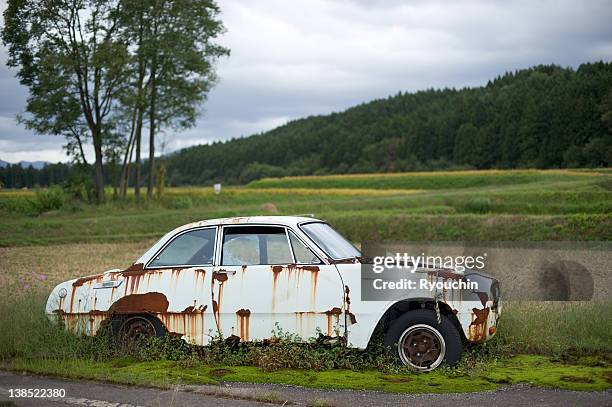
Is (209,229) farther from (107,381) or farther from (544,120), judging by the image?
(544,120)

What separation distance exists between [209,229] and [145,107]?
36.3 m

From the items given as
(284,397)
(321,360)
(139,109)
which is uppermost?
(139,109)

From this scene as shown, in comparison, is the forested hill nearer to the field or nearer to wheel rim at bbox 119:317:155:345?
the field

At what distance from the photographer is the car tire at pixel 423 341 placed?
7.63 m

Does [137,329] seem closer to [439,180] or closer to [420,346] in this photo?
[420,346]

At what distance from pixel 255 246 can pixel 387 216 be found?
23.5 metres

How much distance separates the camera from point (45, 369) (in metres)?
8.10

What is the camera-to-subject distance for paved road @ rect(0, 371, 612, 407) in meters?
6.62

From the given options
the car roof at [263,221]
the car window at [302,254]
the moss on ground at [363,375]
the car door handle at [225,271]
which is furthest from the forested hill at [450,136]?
the car door handle at [225,271]

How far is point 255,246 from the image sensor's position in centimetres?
853

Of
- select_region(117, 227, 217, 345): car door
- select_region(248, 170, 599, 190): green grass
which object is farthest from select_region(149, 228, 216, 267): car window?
select_region(248, 170, 599, 190): green grass

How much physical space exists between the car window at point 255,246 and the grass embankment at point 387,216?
2061 centimetres

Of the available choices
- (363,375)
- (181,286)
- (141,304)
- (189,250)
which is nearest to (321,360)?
(363,375)

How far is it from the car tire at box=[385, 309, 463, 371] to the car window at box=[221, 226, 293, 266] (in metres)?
1.49
